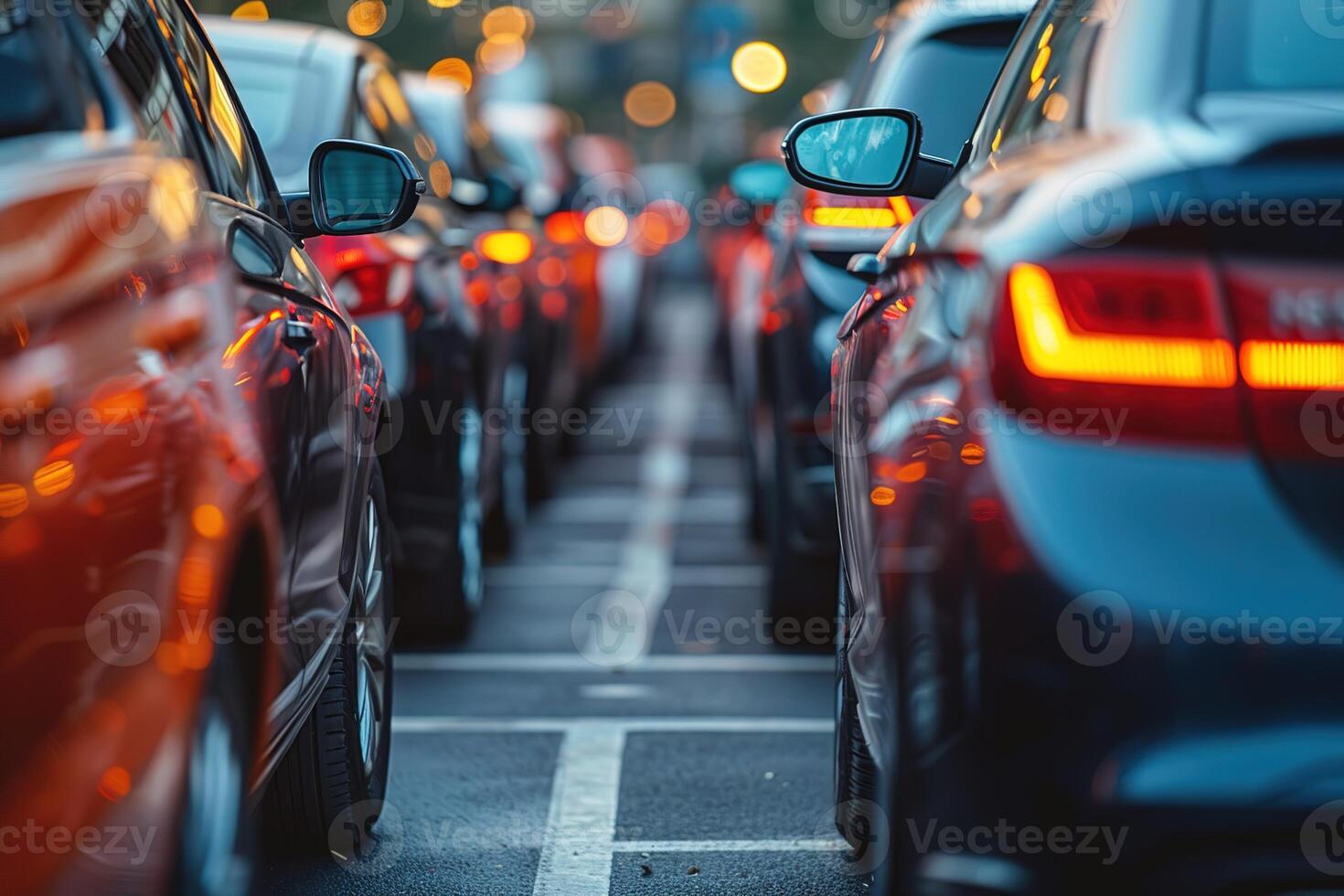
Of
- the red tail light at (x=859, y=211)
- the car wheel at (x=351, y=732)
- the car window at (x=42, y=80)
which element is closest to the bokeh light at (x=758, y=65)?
the red tail light at (x=859, y=211)

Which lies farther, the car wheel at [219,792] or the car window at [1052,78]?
the car window at [1052,78]

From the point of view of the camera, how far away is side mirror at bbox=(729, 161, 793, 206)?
7.02m

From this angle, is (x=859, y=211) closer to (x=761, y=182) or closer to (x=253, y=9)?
(x=761, y=182)

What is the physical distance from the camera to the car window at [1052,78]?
2664 millimetres

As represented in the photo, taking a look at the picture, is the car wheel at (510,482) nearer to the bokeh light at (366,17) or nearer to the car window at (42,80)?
the car window at (42,80)

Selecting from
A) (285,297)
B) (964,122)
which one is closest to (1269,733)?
(285,297)

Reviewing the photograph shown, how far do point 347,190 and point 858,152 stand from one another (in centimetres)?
125

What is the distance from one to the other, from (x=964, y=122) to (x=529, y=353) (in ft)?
11.7

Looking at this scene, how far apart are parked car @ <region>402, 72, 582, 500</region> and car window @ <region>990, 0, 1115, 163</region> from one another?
3.50 metres

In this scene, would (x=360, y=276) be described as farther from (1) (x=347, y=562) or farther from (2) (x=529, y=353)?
(2) (x=529, y=353)

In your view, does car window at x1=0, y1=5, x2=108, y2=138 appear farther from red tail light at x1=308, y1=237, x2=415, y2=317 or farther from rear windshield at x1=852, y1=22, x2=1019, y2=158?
rear windshield at x1=852, y1=22, x2=1019, y2=158

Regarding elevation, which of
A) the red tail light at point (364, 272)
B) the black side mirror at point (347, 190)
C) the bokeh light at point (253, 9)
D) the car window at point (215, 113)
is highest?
the car window at point (215, 113)

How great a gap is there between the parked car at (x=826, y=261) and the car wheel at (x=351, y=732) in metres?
1.85

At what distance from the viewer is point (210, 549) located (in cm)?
236
